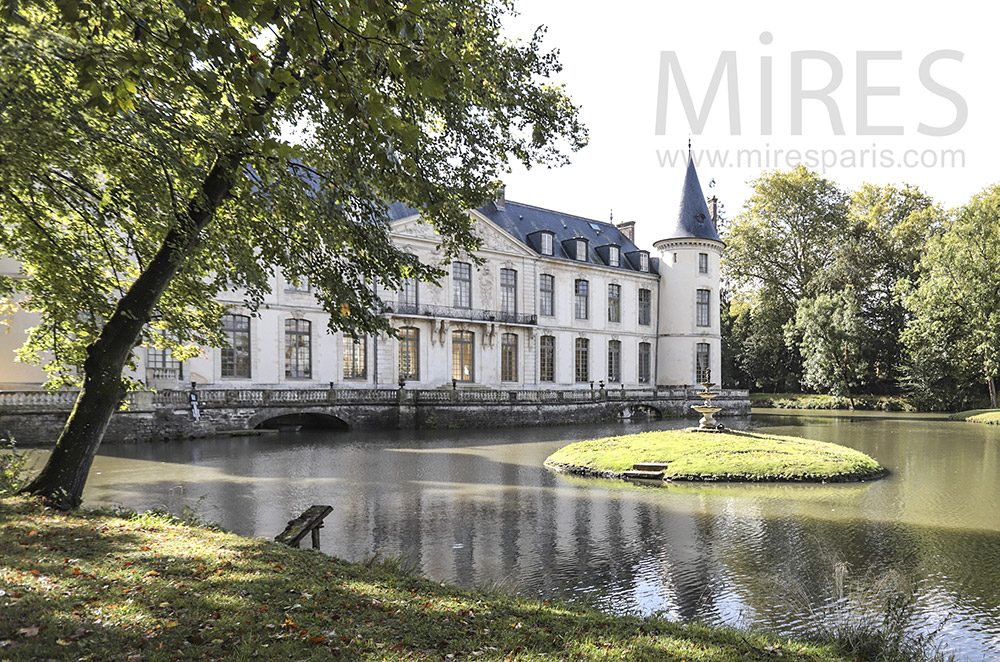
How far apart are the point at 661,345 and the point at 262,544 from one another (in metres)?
33.4

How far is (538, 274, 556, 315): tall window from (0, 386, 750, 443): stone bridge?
550 cm

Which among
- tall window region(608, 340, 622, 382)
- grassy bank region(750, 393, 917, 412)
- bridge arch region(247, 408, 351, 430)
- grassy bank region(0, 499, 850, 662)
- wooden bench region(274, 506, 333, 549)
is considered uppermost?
tall window region(608, 340, 622, 382)

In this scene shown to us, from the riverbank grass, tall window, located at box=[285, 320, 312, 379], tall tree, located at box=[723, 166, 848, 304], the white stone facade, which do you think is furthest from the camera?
tall tree, located at box=[723, 166, 848, 304]

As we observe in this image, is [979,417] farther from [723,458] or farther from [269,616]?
[269,616]

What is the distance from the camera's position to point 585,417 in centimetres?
2850

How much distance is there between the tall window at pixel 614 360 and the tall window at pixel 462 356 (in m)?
8.78

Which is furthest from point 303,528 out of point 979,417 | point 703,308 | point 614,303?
point 703,308

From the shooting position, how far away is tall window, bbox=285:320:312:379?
25438 millimetres

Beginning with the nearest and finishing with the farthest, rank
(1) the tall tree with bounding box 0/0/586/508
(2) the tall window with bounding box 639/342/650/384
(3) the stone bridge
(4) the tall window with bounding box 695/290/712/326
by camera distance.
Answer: (1) the tall tree with bounding box 0/0/586/508
(3) the stone bridge
(4) the tall window with bounding box 695/290/712/326
(2) the tall window with bounding box 639/342/650/384

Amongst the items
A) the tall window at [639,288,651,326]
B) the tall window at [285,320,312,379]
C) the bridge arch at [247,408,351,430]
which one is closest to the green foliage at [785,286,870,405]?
the tall window at [639,288,651,326]

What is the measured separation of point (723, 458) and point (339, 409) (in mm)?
14576

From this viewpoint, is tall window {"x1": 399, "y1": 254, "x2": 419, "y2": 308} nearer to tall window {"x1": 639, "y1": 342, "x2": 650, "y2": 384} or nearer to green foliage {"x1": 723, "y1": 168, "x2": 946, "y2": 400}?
tall window {"x1": 639, "y1": 342, "x2": 650, "y2": 384}

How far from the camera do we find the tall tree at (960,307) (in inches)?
1238

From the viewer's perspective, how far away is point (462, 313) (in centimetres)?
2950
